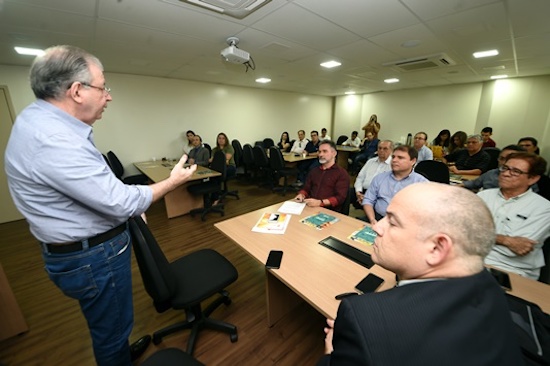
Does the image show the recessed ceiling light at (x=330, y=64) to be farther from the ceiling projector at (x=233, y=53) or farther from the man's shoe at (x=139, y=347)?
the man's shoe at (x=139, y=347)

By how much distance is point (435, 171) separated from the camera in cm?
297

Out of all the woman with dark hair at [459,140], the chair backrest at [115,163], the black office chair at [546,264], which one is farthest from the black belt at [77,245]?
the woman with dark hair at [459,140]

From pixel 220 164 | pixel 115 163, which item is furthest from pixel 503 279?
pixel 115 163

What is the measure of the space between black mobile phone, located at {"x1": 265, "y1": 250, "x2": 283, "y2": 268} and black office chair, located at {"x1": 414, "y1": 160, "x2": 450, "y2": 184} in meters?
2.65

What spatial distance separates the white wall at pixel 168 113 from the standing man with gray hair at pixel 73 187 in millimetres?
4570

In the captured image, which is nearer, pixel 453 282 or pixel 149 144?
pixel 453 282

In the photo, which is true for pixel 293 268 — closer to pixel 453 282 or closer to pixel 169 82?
pixel 453 282

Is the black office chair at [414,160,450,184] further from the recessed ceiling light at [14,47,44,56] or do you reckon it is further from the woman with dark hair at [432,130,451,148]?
the recessed ceiling light at [14,47,44,56]

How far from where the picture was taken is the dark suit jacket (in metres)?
0.47

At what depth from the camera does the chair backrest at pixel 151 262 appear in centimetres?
117

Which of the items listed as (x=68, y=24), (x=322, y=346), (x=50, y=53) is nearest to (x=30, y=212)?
(x=50, y=53)

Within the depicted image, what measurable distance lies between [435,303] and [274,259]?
3.06ft

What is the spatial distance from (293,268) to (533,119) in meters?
8.27

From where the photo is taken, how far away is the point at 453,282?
20.6 inches
